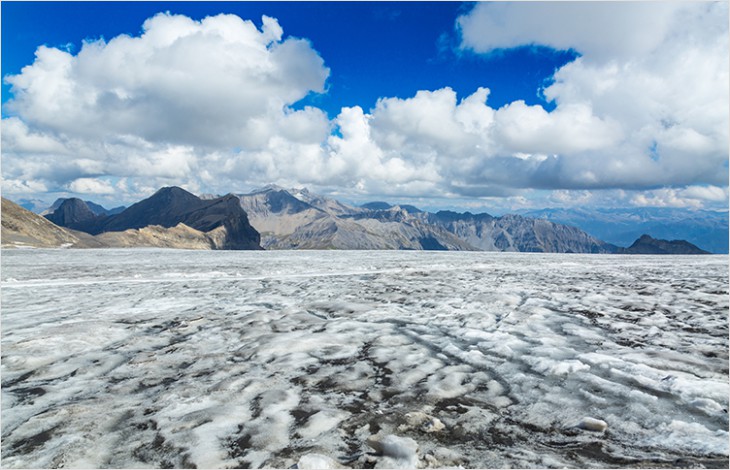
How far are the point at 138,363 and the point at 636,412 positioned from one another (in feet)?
19.4

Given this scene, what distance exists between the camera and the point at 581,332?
21.5 feet

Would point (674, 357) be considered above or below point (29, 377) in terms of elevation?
above

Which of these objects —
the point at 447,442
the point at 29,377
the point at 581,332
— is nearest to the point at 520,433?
the point at 447,442

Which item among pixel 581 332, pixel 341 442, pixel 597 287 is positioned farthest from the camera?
pixel 597 287

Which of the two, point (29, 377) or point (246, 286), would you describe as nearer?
point (29, 377)

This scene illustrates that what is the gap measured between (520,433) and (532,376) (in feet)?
4.65

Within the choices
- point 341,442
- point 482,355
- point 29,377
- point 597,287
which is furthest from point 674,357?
point 29,377

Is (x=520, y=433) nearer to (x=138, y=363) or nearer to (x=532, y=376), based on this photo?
(x=532, y=376)

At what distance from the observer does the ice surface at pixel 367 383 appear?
320 cm

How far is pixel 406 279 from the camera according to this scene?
45.3ft

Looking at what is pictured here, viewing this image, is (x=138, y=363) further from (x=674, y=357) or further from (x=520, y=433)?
(x=674, y=357)

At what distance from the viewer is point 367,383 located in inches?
179

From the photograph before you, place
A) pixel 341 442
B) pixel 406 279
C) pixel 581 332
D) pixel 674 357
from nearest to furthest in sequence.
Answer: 1. pixel 341 442
2. pixel 674 357
3. pixel 581 332
4. pixel 406 279

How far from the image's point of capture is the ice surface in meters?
3.20
